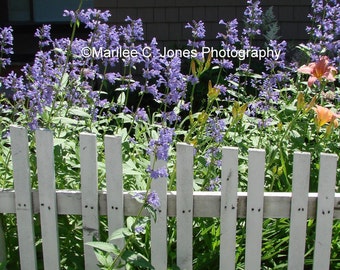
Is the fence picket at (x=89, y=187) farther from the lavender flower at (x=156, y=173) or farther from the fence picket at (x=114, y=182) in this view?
the lavender flower at (x=156, y=173)

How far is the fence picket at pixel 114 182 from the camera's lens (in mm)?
2369

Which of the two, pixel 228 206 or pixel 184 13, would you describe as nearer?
pixel 228 206

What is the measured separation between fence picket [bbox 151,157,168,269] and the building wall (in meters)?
5.58

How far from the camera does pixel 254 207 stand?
2.44 m

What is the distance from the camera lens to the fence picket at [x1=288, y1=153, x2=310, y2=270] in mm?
2361

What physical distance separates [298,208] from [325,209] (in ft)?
0.40

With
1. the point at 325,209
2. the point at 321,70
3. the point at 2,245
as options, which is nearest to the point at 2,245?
the point at 2,245

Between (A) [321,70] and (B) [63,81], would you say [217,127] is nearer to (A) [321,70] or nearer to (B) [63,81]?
(A) [321,70]

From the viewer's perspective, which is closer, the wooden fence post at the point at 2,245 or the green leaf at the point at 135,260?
the green leaf at the point at 135,260

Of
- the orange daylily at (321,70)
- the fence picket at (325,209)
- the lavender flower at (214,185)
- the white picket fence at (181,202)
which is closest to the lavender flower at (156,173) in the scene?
the white picket fence at (181,202)

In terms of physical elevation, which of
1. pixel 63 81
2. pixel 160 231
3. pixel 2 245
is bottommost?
pixel 2 245

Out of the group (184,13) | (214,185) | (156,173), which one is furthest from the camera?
(184,13)

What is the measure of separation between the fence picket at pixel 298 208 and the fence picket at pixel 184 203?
460mm

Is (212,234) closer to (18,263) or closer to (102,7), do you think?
(18,263)
